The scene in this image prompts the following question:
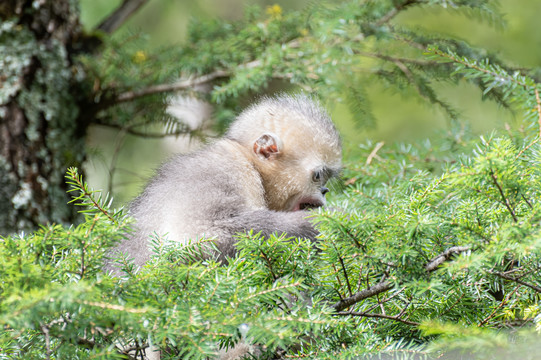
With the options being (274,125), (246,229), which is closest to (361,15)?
(274,125)

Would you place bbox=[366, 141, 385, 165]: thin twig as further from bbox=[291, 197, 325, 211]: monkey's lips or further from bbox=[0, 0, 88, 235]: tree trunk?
bbox=[0, 0, 88, 235]: tree trunk

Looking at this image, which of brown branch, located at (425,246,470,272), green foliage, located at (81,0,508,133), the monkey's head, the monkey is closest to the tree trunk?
green foliage, located at (81,0,508,133)

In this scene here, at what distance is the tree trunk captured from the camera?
12.5 feet

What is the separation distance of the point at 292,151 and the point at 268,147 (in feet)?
0.44

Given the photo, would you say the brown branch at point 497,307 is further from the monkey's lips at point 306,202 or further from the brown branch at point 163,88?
the brown branch at point 163,88

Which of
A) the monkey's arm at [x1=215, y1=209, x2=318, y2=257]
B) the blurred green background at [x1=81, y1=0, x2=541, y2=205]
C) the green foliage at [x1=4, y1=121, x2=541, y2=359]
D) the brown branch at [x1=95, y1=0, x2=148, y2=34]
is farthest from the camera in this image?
the blurred green background at [x1=81, y1=0, x2=541, y2=205]

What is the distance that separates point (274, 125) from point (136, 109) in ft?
5.84

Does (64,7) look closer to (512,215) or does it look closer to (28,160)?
(28,160)

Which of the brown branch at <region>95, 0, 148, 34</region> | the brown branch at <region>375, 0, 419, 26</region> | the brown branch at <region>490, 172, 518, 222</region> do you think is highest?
the brown branch at <region>375, 0, 419, 26</region>

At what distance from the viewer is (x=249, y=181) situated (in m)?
2.81

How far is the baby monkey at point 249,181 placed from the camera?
241 cm

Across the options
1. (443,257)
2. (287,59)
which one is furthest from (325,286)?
(287,59)

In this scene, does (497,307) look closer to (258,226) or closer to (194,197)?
(258,226)

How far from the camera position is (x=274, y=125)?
3176 millimetres
